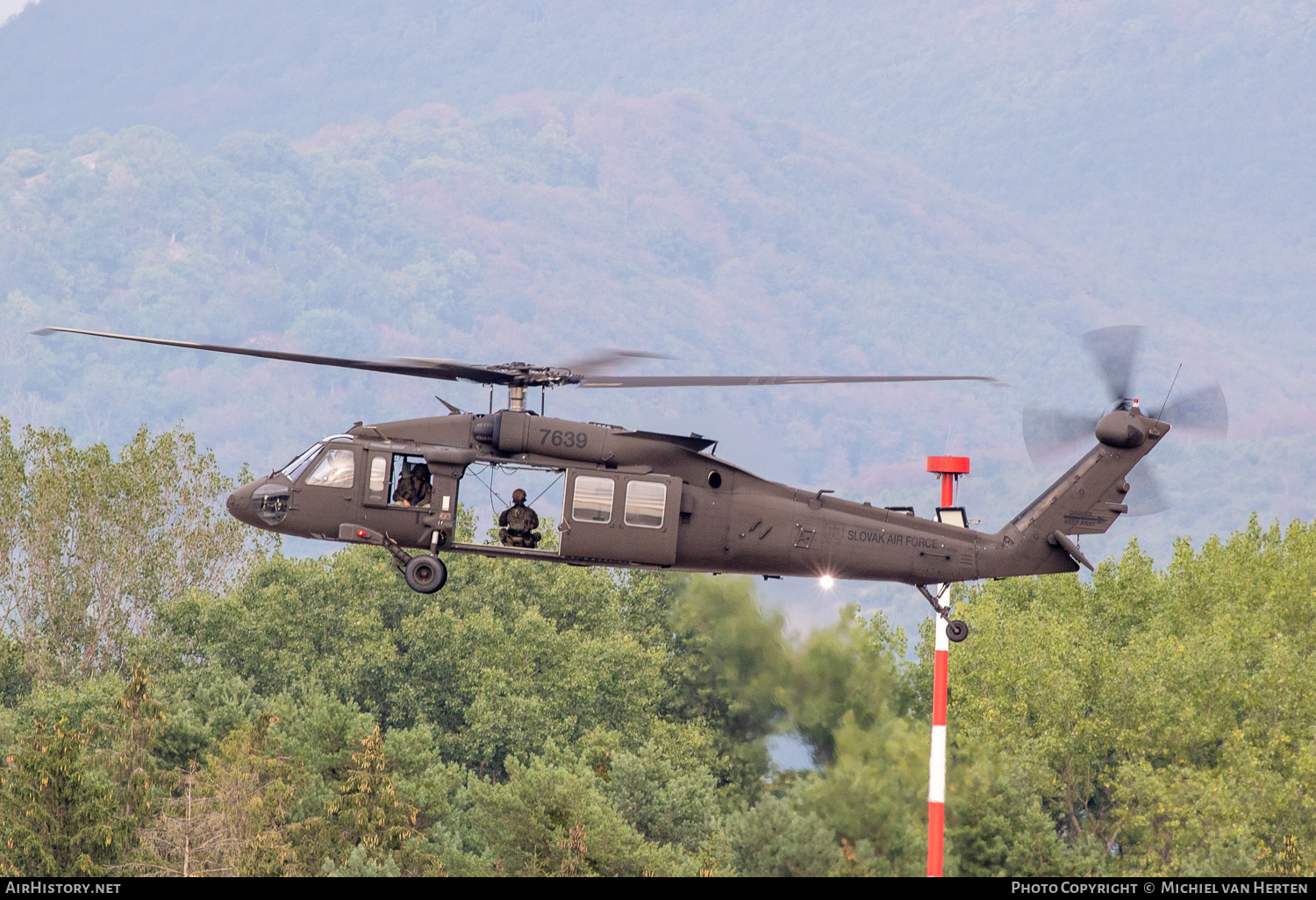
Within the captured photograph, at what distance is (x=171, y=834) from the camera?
57.8m

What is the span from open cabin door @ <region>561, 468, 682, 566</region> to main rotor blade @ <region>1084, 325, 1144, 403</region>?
10.2 meters

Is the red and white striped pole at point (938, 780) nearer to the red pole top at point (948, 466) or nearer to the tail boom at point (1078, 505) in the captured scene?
the tail boom at point (1078, 505)

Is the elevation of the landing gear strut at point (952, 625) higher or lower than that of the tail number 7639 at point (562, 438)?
lower

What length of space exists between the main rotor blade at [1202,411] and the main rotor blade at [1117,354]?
1392mm

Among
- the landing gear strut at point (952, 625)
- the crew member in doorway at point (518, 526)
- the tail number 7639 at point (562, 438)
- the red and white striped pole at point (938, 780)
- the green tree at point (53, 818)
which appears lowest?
the green tree at point (53, 818)

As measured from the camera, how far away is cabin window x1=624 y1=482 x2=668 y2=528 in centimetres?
3247

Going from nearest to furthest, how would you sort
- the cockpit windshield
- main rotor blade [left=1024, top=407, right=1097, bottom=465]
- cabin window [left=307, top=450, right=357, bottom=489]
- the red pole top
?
cabin window [left=307, top=450, right=357, bottom=489]
the cockpit windshield
main rotor blade [left=1024, top=407, right=1097, bottom=465]
the red pole top

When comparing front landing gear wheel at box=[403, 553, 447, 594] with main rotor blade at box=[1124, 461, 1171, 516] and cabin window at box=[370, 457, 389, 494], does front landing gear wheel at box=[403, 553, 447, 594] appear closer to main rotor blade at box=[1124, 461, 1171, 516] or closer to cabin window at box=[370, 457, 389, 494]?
cabin window at box=[370, 457, 389, 494]

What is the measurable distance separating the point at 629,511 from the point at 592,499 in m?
0.74

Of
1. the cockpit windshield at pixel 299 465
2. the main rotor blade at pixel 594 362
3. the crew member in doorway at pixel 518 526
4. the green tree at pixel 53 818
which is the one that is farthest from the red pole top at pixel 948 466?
the green tree at pixel 53 818

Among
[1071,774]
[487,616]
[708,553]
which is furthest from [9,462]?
[708,553]

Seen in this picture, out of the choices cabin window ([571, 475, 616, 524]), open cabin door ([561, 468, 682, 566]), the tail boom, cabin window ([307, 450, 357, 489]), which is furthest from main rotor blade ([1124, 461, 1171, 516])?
cabin window ([307, 450, 357, 489])

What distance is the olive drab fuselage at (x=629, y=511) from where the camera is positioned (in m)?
32.5

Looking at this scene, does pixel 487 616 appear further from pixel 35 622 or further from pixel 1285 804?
pixel 1285 804
